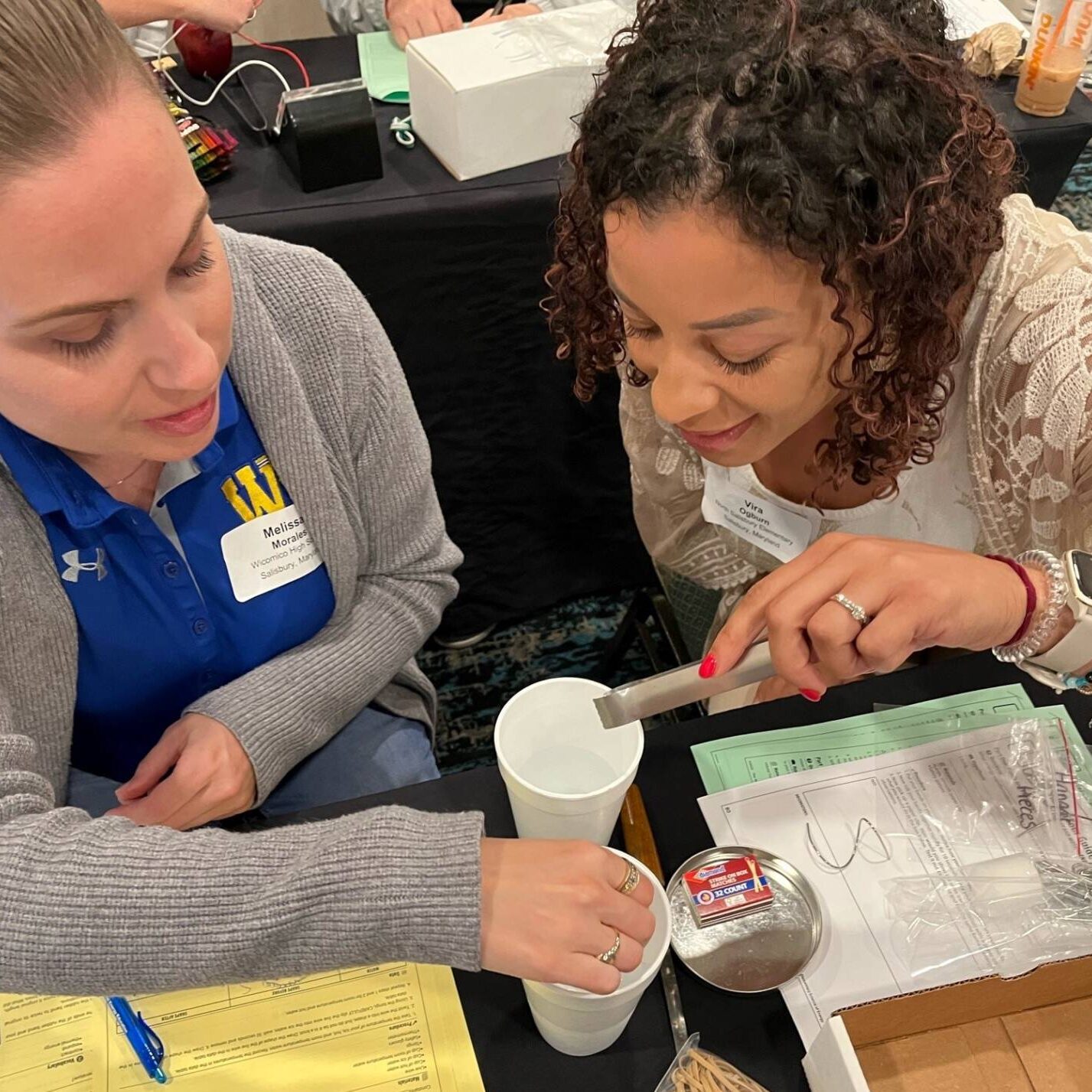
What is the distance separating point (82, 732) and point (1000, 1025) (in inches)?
34.0

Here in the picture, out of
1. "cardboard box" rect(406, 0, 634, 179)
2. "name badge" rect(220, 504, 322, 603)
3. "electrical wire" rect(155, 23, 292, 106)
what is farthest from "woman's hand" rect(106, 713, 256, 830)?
"electrical wire" rect(155, 23, 292, 106)

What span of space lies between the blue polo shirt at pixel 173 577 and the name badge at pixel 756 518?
48cm

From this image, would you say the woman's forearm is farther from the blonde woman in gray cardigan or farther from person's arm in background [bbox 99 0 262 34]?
the blonde woman in gray cardigan

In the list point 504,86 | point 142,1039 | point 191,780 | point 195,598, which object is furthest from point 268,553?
point 504,86

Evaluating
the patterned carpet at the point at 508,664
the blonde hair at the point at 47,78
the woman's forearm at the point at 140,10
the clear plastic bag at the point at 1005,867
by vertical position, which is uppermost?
the blonde hair at the point at 47,78

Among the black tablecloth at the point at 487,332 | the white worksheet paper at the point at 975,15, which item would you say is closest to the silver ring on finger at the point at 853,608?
the black tablecloth at the point at 487,332

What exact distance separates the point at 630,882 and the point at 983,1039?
10.1 inches

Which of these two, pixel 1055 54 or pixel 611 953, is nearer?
pixel 611 953

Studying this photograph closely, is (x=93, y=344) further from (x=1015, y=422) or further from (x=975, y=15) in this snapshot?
(x=975, y=15)

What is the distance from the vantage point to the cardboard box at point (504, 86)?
4.44 ft

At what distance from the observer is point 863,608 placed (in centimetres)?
75

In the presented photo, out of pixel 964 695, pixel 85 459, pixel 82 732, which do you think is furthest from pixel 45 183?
pixel 964 695

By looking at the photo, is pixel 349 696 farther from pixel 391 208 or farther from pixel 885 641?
pixel 391 208

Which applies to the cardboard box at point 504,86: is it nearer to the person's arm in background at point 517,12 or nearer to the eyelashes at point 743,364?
the person's arm in background at point 517,12
